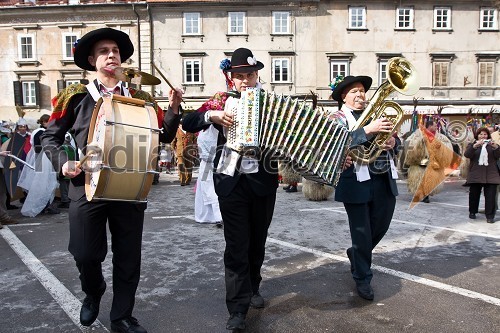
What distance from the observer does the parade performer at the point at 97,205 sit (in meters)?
3.09

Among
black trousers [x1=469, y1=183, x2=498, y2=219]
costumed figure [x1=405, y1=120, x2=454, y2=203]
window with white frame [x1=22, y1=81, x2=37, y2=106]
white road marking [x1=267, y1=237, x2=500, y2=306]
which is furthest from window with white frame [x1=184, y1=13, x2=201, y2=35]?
white road marking [x1=267, y1=237, x2=500, y2=306]

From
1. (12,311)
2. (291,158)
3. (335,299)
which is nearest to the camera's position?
(291,158)

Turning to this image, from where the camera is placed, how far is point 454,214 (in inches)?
326

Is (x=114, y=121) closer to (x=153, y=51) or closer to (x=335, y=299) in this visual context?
(x=335, y=299)

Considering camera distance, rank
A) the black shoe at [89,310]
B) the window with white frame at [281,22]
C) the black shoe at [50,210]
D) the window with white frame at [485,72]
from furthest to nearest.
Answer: the window with white frame at [485,72], the window with white frame at [281,22], the black shoe at [50,210], the black shoe at [89,310]

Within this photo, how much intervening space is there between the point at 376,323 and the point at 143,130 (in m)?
2.32

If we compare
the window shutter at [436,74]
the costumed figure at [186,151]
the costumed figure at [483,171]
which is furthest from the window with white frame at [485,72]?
the costumed figure at [483,171]

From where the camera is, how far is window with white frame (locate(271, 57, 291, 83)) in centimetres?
2952

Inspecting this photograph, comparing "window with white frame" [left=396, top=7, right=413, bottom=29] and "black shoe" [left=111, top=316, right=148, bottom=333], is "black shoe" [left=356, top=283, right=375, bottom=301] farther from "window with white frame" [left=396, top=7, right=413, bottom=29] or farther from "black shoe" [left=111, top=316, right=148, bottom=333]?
"window with white frame" [left=396, top=7, right=413, bottom=29]

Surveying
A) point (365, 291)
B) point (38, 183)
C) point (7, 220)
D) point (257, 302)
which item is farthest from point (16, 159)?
point (365, 291)

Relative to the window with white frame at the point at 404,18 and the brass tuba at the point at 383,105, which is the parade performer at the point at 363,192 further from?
the window with white frame at the point at 404,18

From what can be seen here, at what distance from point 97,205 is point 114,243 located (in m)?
0.35

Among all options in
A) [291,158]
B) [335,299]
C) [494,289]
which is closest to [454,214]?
[494,289]

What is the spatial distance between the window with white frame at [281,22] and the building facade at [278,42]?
0.06 metres
